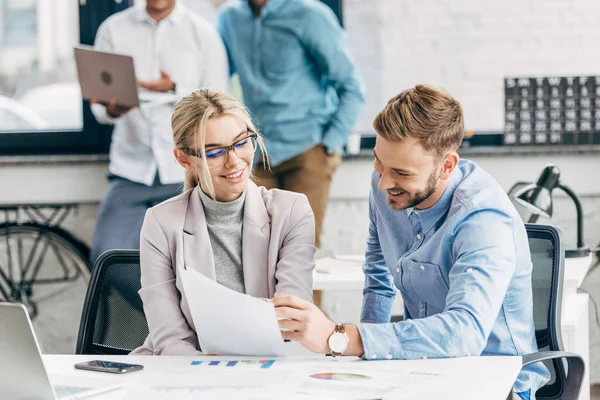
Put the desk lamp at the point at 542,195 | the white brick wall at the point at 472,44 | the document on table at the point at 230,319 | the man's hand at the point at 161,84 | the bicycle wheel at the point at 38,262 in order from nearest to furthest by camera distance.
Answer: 1. the document on table at the point at 230,319
2. the desk lamp at the point at 542,195
3. the man's hand at the point at 161,84
4. the white brick wall at the point at 472,44
5. the bicycle wheel at the point at 38,262

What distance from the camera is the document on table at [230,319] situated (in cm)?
177

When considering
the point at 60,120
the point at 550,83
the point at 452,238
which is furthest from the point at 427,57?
the point at 452,238

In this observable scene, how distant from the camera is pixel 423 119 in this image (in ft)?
6.71

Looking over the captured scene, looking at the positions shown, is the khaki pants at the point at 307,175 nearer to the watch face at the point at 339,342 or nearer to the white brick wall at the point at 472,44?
the white brick wall at the point at 472,44

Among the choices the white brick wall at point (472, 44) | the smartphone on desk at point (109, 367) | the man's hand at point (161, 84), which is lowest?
the smartphone on desk at point (109, 367)

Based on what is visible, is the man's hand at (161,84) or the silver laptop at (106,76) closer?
the silver laptop at (106,76)

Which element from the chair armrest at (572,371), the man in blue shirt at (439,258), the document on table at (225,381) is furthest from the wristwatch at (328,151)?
the document on table at (225,381)

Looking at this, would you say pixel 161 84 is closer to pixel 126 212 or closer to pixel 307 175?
pixel 126 212

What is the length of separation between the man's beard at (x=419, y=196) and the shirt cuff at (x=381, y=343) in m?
0.33

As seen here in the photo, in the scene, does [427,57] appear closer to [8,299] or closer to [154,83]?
[154,83]

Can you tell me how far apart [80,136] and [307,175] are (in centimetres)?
139

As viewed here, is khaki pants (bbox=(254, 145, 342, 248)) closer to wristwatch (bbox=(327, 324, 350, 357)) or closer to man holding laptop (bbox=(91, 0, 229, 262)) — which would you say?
man holding laptop (bbox=(91, 0, 229, 262))

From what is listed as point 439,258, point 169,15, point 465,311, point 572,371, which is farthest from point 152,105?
point 465,311

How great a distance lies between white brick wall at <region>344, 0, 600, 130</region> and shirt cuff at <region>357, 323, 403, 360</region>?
3.03 m
